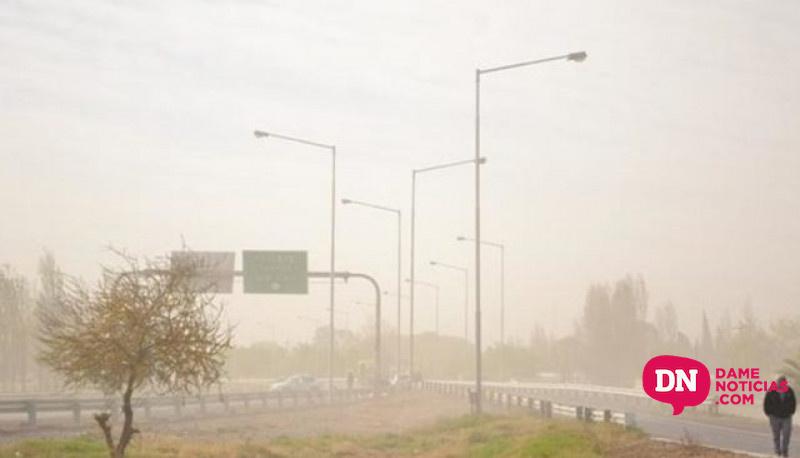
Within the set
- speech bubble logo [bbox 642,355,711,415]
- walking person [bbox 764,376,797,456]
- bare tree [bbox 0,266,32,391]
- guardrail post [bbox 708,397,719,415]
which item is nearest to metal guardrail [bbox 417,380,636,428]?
speech bubble logo [bbox 642,355,711,415]

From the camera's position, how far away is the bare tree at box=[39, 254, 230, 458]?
2553 cm

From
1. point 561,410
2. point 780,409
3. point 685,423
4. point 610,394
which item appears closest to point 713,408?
point 685,423

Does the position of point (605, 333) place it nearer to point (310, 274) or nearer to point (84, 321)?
point (310, 274)

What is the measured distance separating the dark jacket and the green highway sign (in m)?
43.3

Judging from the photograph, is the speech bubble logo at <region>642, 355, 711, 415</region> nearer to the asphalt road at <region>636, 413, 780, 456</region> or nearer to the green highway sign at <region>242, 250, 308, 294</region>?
the asphalt road at <region>636, 413, 780, 456</region>

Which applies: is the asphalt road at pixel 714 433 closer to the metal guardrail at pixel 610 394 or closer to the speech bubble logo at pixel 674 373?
the speech bubble logo at pixel 674 373

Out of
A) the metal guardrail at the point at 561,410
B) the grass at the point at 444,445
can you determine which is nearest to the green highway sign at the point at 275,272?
the metal guardrail at the point at 561,410

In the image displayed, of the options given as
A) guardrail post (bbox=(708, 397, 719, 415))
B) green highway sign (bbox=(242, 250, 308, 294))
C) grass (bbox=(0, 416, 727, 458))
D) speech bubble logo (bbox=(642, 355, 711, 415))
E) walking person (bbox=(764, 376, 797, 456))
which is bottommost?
grass (bbox=(0, 416, 727, 458))

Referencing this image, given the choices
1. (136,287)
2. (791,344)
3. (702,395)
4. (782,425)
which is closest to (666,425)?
(702,395)

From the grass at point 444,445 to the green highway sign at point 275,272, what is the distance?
21.2 metres

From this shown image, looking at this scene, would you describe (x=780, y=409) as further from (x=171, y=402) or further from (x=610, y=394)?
(x=610, y=394)

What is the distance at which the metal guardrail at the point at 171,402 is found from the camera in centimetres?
4241

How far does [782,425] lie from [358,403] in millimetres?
49378

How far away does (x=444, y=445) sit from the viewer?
3900 centimetres
